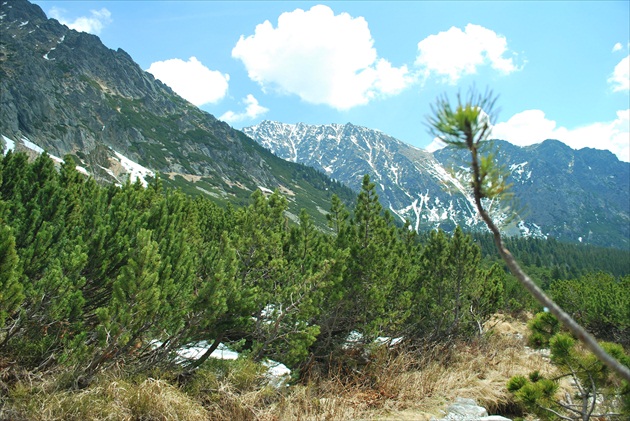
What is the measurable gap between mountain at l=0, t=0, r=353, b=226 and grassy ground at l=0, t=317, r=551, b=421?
80184 mm

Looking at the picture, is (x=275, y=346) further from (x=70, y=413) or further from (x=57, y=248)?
(x=57, y=248)

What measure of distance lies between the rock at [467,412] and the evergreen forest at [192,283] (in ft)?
6.99

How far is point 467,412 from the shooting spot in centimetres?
757

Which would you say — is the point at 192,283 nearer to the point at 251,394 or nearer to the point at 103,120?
the point at 251,394

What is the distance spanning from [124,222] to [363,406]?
18.1ft

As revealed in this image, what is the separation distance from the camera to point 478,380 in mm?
9555

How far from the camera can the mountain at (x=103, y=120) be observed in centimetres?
10231

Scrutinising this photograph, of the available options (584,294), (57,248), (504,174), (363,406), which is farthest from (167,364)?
(584,294)

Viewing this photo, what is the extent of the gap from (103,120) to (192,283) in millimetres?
160185

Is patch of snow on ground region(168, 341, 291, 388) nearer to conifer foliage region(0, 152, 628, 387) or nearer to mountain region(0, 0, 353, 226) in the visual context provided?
conifer foliage region(0, 152, 628, 387)

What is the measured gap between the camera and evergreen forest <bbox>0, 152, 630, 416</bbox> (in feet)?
16.1

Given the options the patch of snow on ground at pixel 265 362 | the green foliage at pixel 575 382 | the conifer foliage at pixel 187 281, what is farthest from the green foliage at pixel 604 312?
the patch of snow on ground at pixel 265 362

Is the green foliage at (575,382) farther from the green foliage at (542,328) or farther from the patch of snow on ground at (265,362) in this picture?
the patch of snow on ground at (265,362)

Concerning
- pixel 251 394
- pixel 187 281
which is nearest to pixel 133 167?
pixel 187 281
